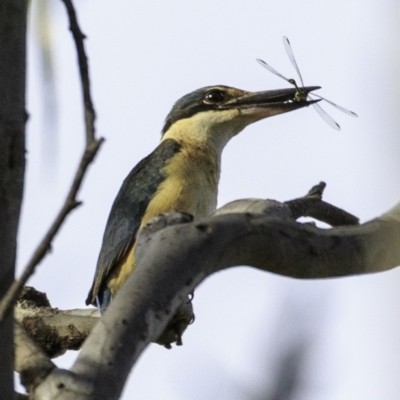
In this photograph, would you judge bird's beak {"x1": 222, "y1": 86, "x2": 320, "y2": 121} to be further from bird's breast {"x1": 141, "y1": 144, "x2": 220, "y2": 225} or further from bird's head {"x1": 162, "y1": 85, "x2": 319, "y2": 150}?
bird's breast {"x1": 141, "y1": 144, "x2": 220, "y2": 225}

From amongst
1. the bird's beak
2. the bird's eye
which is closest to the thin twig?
the bird's beak

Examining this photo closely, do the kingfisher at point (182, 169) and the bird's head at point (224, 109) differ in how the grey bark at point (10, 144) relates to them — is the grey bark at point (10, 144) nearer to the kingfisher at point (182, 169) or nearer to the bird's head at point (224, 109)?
the kingfisher at point (182, 169)

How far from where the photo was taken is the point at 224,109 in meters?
5.50

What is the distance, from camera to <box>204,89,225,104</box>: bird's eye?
5566mm

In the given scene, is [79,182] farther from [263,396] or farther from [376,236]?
[376,236]

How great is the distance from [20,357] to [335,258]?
38.7 inches

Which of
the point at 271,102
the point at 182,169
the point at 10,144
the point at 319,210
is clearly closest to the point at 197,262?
the point at 10,144

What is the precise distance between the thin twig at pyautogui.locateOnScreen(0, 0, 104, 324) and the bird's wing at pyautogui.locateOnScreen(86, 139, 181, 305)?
2724 millimetres

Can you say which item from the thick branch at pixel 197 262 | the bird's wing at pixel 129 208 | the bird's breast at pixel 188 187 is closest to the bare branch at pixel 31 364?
the thick branch at pixel 197 262

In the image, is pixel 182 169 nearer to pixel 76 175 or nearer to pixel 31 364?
pixel 31 364

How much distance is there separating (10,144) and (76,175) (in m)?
0.15

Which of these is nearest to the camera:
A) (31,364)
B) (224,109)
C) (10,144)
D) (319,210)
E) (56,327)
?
(10,144)

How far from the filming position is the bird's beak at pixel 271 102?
17.3ft

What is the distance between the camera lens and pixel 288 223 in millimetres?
2584
